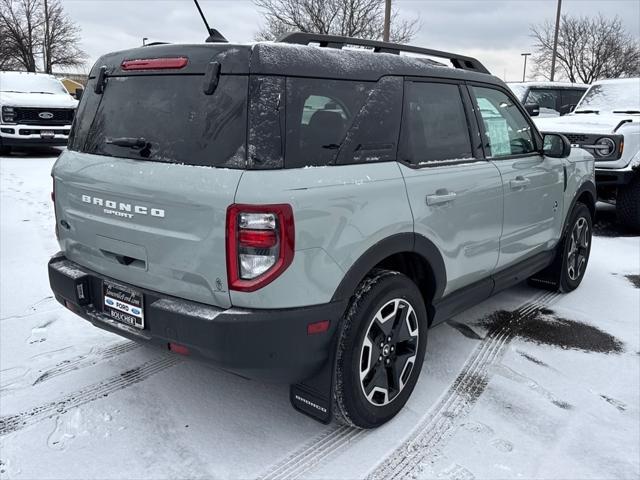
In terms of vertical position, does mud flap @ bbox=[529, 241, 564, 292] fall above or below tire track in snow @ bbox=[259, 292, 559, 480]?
above

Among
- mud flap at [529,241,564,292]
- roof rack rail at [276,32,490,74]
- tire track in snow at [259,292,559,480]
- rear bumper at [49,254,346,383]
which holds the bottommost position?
tire track in snow at [259,292,559,480]

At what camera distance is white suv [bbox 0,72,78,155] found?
39.5ft

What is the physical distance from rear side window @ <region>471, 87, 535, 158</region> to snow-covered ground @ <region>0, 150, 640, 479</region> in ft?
4.37

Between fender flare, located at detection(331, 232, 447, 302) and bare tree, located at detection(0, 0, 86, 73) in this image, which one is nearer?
fender flare, located at detection(331, 232, 447, 302)

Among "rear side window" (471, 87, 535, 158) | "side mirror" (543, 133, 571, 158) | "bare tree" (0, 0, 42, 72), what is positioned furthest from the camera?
"bare tree" (0, 0, 42, 72)

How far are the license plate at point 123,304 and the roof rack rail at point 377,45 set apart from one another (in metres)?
1.35

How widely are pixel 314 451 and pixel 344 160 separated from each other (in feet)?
4.50

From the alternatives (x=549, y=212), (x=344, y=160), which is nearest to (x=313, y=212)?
(x=344, y=160)

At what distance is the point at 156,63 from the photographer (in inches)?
102

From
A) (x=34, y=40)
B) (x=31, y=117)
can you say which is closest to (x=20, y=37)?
(x=34, y=40)

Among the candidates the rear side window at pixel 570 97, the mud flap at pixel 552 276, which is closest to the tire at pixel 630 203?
the mud flap at pixel 552 276

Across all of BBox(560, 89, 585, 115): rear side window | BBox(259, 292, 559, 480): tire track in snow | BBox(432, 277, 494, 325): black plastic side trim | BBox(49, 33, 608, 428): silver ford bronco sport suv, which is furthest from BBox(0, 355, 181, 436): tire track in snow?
BBox(560, 89, 585, 115): rear side window

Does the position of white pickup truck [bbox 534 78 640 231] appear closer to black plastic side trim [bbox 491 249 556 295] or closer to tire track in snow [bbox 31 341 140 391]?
black plastic side trim [bbox 491 249 556 295]

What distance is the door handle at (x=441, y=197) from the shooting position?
2877 mm
